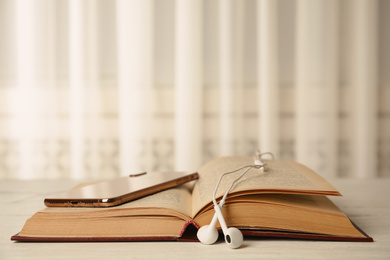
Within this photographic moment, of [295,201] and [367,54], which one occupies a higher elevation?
[367,54]

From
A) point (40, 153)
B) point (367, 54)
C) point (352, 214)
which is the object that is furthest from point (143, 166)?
A: point (352, 214)

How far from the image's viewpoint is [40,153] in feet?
7.41

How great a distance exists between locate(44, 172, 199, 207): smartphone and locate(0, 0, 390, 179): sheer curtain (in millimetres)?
1374

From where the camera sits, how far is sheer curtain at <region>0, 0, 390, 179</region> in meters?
2.16

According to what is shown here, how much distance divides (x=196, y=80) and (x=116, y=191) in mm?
1528

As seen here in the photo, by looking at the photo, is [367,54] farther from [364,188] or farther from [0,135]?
[0,135]

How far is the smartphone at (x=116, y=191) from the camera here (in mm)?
629

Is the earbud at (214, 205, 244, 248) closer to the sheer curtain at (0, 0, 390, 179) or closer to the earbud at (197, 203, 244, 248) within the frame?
Answer: the earbud at (197, 203, 244, 248)

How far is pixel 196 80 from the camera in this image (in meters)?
2.16

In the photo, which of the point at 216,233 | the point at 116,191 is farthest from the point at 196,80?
the point at 216,233

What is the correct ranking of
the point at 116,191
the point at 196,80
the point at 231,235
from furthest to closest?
1. the point at 196,80
2. the point at 116,191
3. the point at 231,235

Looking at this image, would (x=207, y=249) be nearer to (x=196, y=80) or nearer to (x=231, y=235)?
(x=231, y=235)

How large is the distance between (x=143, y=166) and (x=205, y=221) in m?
1.65

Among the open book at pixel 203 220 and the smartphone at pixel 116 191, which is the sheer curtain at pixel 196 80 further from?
the open book at pixel 203 220
